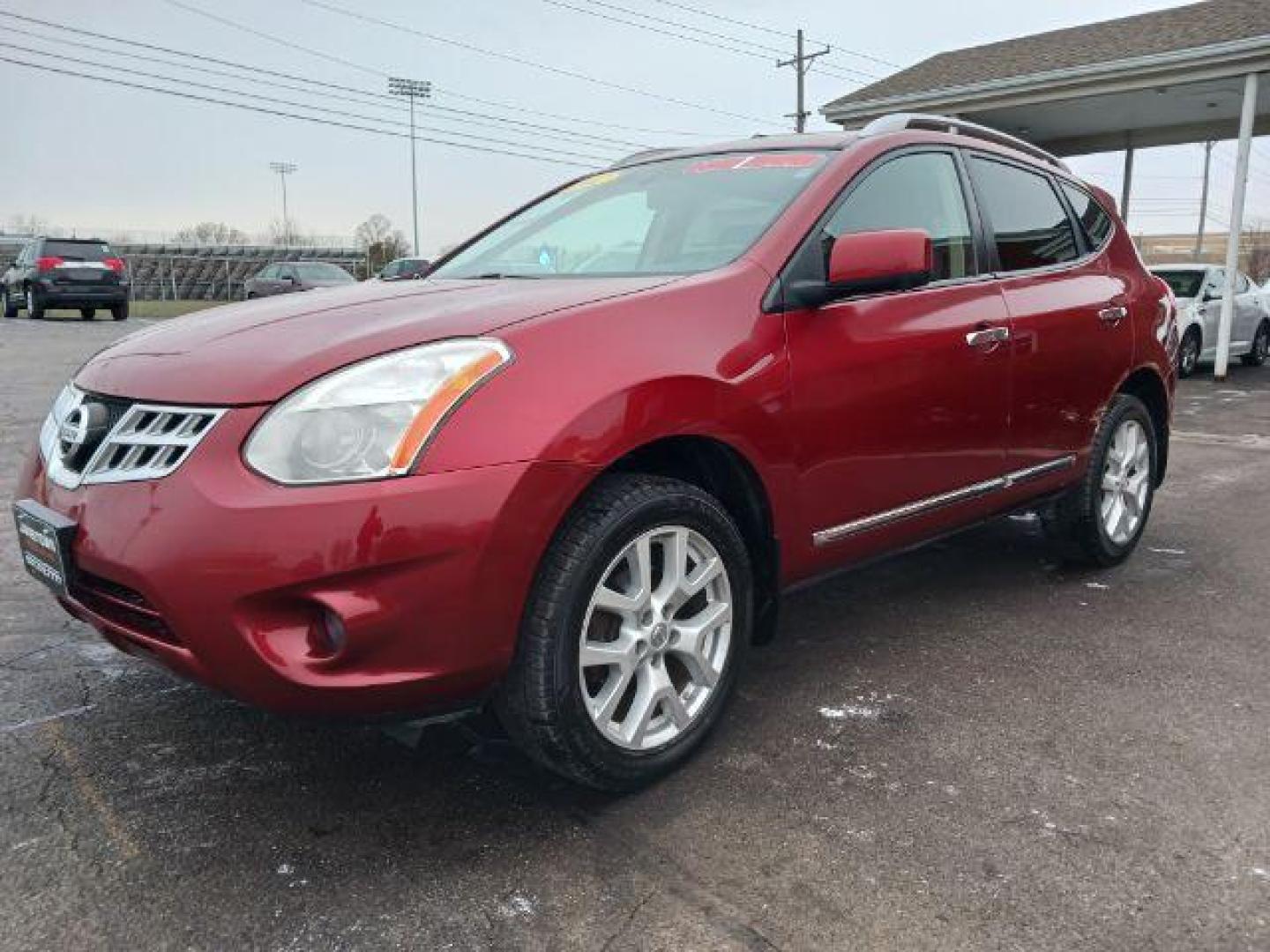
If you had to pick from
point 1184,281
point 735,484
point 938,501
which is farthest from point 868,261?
point 1184,281

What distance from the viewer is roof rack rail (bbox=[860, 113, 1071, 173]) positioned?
339cm

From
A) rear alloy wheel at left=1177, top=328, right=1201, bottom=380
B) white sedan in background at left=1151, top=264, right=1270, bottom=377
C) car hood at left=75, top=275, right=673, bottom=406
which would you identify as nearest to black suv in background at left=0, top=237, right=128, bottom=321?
white sedan in background at left=1151, top=264, right=1270, bottom=377

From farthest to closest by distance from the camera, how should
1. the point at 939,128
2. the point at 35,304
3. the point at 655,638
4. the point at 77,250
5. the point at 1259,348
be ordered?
the point at 35,304 < the point at 77,250 < the point at 1259,348 < the point at 939,128 < the point at 655,638

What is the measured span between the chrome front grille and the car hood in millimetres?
35

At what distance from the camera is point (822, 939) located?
6.33ft

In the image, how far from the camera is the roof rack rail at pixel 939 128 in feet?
11.1

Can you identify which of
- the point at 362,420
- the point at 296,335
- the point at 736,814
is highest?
the point at 296,335

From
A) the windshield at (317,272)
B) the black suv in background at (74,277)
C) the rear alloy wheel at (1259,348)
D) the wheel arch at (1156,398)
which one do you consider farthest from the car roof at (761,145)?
the black suv in background at (74,277)

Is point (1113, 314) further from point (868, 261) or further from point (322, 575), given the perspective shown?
point (322, 575)

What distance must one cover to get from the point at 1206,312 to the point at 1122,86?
122 inches

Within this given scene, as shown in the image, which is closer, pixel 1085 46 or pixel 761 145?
pixel 761 145

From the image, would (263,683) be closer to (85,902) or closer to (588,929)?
(85,902)

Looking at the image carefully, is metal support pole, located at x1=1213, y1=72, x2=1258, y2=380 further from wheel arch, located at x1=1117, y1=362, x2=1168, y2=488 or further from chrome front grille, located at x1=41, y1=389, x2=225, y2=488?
chrome front grille, located at x1=41, y1=389, x2=225, y2=488

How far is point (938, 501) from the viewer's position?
3.31 metres
